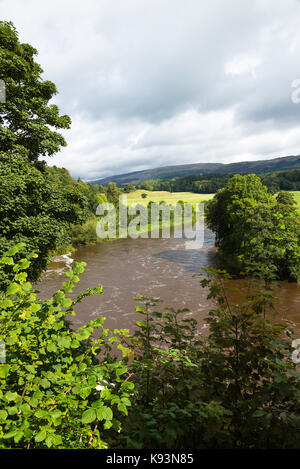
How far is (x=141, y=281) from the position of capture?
21.8m

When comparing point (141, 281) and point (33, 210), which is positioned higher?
point (33, 210)

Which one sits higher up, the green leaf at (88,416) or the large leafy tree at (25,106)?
the large leafy tree at (25,106)

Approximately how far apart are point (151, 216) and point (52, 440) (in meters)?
60.6

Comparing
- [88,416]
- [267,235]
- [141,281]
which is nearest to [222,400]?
[88,416]

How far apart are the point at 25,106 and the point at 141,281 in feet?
52.8

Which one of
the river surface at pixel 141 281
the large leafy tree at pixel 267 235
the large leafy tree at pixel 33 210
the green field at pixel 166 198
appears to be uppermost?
the green field at pixel 166 198

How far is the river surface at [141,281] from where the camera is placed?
1603cm

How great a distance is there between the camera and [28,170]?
836cm

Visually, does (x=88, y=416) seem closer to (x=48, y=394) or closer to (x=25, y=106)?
(x=48, y=394)

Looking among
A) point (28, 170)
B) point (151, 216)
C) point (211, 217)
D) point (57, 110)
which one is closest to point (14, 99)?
point (57, 110)

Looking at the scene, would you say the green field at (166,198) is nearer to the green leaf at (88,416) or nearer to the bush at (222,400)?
the bush at (222,400)

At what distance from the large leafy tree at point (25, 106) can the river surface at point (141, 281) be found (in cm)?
992

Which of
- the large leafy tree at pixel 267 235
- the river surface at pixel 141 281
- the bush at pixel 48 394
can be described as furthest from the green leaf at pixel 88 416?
the large leafy tree at pixel 267 235

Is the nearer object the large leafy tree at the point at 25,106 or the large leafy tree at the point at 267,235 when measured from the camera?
the large leafy tree at the point at 25,106
